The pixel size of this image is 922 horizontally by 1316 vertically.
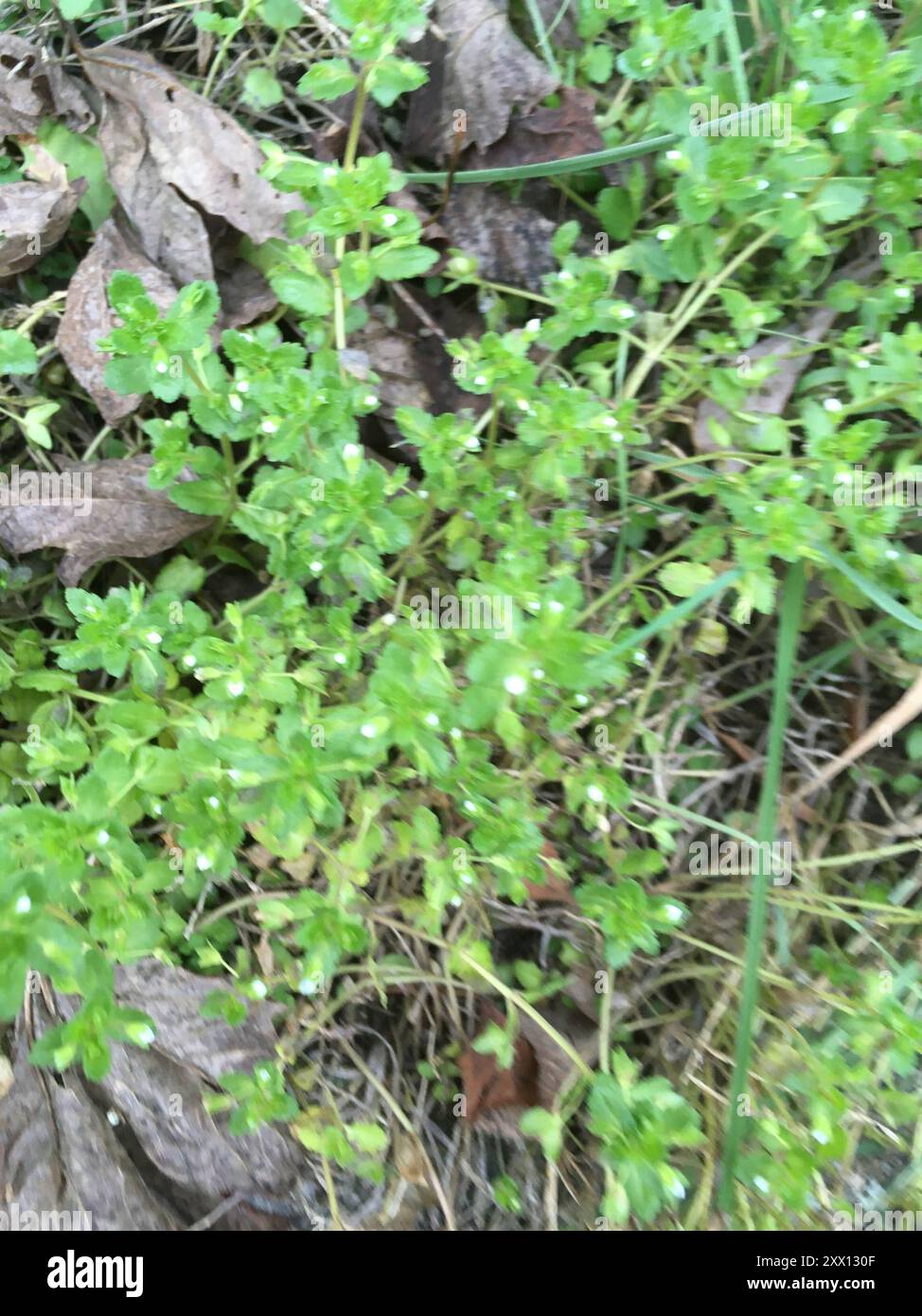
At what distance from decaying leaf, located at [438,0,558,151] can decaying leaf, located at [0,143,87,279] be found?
838 millimetres

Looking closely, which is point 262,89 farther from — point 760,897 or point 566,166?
point 760,897

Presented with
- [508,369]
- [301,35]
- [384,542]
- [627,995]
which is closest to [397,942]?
[627,995]

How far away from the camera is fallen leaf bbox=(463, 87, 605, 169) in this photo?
2010 mm

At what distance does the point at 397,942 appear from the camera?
72.7 inches

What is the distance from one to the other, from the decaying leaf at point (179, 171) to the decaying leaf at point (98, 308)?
54 millimetres

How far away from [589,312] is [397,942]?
1.30 metres

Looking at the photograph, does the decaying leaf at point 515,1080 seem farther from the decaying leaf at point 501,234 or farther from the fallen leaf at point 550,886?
the decaying leaf at point 501,234

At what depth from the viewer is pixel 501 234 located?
6.63 feet

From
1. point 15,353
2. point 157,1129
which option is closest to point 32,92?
point 15,353

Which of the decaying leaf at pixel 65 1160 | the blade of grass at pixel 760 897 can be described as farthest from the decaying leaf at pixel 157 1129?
the blade of grass at pixel 760 897

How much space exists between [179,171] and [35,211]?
0.31 metres

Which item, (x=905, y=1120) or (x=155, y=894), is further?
(x=155, y=894)

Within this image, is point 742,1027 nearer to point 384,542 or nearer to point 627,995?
point 627,995

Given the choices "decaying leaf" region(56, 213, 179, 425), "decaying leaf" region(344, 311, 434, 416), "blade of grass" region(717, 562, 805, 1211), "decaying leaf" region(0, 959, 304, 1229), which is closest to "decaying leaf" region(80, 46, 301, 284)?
"decaying leaf" region(56, 213, 179, 425)
